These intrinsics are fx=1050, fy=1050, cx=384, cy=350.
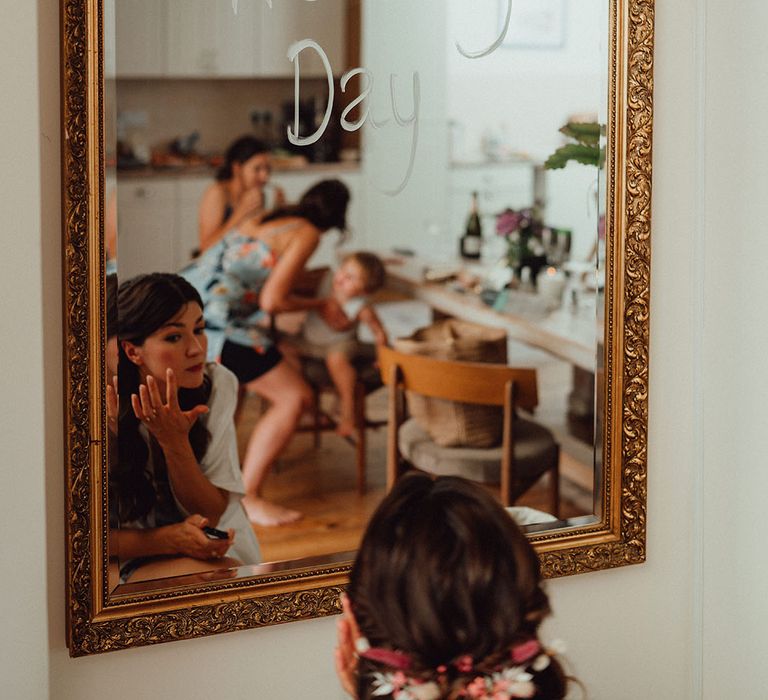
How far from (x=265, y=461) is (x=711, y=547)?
87cm

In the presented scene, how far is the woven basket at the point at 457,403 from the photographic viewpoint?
1862 mm

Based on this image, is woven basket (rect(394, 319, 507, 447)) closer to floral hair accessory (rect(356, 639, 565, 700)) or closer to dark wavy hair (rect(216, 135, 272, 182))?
floral hair accessory (rect(356, 639, 565, 700))

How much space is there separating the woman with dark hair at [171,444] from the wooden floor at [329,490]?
50 mm

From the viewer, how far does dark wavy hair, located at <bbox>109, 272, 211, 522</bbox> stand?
5.01 ft

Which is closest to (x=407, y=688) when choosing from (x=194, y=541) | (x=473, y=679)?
(x=473, y=679)

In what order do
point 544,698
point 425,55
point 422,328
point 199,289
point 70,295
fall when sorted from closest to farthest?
A: point 544,698 → point 70,295 → point 199,289 → point 425,55 → point 422,328

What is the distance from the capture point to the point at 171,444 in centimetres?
160

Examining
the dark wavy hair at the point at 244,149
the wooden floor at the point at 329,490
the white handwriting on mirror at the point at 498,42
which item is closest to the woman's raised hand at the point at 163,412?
the wooden floor at the point at 329,490

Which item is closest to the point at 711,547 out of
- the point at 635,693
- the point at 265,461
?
the point at 635,693

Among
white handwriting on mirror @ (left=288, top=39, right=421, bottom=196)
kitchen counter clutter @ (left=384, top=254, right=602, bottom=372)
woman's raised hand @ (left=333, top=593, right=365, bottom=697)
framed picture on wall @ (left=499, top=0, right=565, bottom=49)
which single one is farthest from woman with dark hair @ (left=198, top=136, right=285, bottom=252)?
woman's raised hand @ (left=333, top=593, right=365, bottom=697)

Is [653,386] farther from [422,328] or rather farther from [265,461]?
[265,461]

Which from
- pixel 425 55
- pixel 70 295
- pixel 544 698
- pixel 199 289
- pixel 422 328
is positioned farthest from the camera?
pixel 422 328

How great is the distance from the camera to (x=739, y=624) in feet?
6.48

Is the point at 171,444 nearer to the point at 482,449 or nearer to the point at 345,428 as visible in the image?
the point at 345,428
